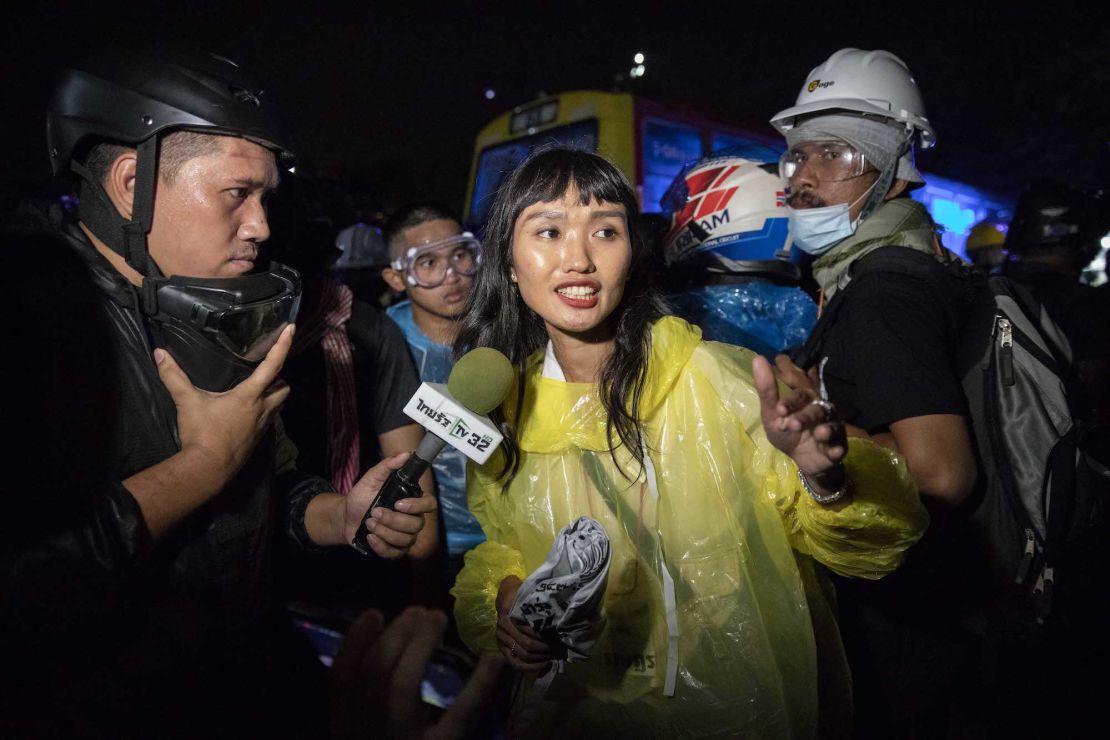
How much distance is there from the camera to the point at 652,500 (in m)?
1.94

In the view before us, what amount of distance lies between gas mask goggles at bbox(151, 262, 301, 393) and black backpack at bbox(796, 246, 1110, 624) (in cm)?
212

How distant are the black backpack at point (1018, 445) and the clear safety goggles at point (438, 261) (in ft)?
8.54

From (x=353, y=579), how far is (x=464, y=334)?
188 cm

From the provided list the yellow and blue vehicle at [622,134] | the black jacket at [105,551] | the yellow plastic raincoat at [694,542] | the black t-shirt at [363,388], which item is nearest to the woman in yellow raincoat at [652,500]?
the yellow plastic raincoat at [694,542]

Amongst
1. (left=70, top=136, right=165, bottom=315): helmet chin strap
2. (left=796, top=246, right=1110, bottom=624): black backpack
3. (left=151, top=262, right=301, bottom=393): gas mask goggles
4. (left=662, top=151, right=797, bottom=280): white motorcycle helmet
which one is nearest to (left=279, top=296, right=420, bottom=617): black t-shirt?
(left=151, top=262, right=301, bottom=393): gas mask goggles

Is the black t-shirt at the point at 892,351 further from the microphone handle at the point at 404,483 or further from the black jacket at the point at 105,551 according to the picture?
the black jacket at the point at 105,551

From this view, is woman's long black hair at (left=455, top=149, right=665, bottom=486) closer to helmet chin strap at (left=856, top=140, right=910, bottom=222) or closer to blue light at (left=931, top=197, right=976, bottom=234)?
helmet chin strap at (left=856, top=140, right=910, bottom=222)

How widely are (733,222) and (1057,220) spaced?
2.62 meters

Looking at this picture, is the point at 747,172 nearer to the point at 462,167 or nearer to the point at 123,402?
the point at 123,402

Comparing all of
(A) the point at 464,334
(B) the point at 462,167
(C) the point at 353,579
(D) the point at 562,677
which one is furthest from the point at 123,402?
(B) the point at 462,167

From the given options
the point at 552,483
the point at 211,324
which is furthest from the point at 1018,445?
A: the point at 211,324

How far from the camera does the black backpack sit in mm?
2258

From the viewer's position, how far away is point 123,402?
1672mm

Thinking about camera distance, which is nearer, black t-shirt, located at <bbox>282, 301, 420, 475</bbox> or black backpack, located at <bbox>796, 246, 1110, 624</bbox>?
black backpack, located at <bbox>796, 246, 1110, 624</bbox>
